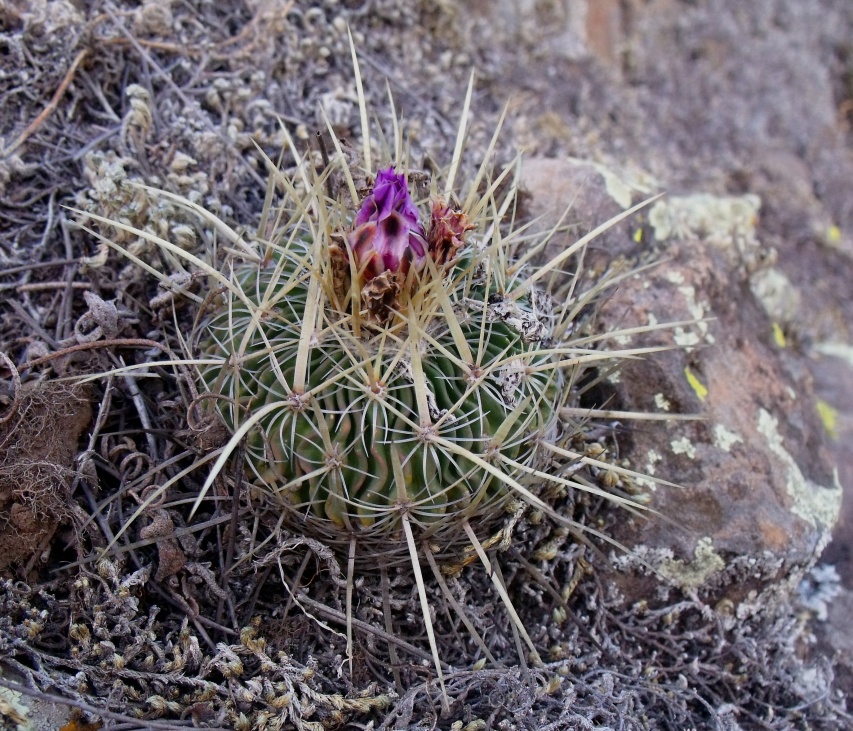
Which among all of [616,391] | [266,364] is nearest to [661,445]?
[616,391]

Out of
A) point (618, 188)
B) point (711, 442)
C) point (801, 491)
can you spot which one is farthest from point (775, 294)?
point (711, 442)

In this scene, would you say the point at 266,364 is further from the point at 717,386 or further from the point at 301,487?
the point at 717,386

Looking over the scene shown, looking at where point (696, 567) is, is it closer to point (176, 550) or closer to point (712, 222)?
point (176, 550)

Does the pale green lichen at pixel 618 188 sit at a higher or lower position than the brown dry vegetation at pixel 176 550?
higher

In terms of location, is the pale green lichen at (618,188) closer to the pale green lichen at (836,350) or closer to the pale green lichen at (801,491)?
the pale green lichen at (801,491)

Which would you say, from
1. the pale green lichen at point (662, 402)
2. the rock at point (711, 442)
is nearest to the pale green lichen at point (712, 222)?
the rock at point (711, 442)

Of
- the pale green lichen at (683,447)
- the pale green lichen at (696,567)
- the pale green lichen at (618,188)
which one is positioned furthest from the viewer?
the pale green lichen at (618,188)
